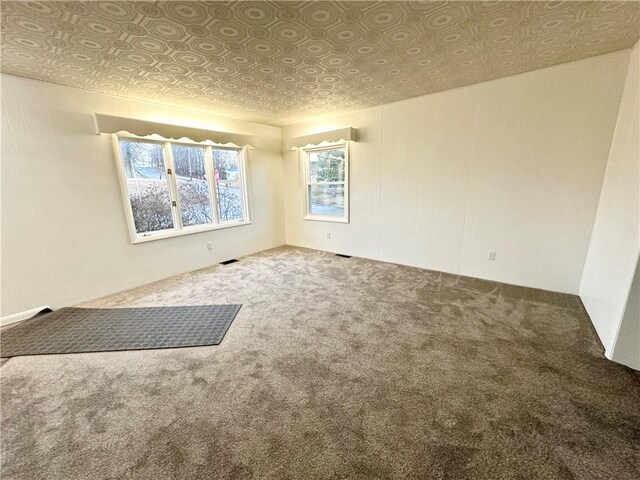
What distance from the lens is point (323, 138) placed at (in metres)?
4.44

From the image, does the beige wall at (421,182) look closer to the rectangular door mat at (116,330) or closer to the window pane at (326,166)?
the rectangular door mat at (116,330)

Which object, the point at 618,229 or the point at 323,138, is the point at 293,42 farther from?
the point at 618,229

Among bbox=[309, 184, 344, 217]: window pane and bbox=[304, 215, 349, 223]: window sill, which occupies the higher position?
bbox=[309, 184, 344, 217]: window pane

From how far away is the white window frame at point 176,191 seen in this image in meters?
3.21

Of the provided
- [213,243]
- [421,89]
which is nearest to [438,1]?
[421,89]

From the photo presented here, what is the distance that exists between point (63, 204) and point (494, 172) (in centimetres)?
499

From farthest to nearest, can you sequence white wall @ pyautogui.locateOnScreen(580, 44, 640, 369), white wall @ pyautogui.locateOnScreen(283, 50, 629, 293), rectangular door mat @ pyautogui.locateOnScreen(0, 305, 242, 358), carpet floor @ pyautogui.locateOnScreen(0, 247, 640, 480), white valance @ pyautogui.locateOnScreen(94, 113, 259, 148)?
white valance @ pyautogui.locateOnScreen(94, 113, 259, 148) < white wall @ pyautogui.locateOnScreen(283, 50, 629, 293) < rectangular door mat @ pyautogui.locateOnScreen(0, 305, 242, 358) < white wall @ pyautogui.locateOnScreen(580, 44, 640, 369) < carpet floor @ pyautogui.locateOnScreen(0, 247, 640, 480)

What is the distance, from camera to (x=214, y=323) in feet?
8.29

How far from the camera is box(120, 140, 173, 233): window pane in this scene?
11.0ft

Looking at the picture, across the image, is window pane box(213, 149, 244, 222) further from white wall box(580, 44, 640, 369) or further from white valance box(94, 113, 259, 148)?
white wall box(580, 44, 640, 369)

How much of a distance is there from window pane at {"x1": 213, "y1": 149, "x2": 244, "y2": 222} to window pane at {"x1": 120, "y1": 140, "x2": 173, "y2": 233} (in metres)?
0.86

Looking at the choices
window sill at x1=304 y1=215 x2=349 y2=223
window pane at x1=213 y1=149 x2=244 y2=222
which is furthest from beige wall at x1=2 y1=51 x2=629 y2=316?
window sill at x1=304 y1=215 x2=349 y2=223

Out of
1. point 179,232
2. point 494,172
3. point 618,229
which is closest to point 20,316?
point 179,232

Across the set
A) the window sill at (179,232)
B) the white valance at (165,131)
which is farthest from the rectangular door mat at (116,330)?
the white valance at (165,131)
